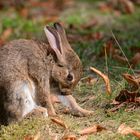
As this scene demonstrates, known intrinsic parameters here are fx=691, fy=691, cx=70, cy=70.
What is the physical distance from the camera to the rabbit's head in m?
7.20

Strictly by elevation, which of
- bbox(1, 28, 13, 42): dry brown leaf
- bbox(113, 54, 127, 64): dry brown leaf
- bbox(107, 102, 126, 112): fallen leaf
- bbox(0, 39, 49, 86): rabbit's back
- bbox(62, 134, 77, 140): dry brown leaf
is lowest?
bbox(107, 102, 126, 112): fallen leaf

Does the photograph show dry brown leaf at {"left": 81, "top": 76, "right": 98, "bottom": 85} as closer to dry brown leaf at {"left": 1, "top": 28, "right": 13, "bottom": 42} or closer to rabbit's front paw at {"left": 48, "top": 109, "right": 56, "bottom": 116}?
rabbit's front paw at {"left": 48, "top": 109, "right": 56, "bottom": 116}

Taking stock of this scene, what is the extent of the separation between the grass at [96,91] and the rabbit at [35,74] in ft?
0.65

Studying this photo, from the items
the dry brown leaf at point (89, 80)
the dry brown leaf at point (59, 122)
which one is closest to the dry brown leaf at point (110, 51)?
the dry brown leaf at point (89, 80)

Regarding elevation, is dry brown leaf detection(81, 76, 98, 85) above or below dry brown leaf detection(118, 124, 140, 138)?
above

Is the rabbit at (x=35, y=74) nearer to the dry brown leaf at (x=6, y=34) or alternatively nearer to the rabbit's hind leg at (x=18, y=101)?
the rabbit's hind leg at (x=18, y=101)

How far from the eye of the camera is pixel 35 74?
689 cm

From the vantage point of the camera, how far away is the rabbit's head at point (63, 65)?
7203 mm

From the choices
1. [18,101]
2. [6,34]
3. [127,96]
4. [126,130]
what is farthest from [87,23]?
[126,130]

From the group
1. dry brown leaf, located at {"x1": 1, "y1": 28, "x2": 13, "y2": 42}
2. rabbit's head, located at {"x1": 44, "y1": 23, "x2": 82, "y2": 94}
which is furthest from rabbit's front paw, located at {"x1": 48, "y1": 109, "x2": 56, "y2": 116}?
dry brown leaf, located at {"x1": 1, "y1": 28, "x2": 13, "y2": 42}

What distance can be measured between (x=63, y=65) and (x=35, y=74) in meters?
0.50

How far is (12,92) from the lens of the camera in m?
6.68

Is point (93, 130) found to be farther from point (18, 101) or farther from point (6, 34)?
point (6, 34)

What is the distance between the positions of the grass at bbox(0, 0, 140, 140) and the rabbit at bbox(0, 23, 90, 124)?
7.7 inches
